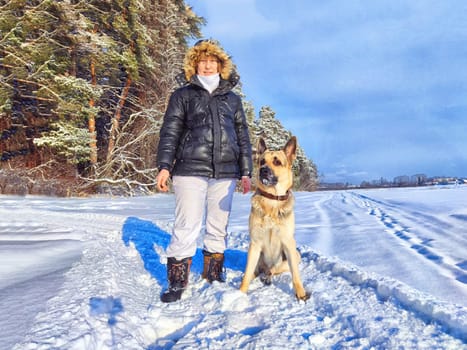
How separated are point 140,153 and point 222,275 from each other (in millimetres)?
13988

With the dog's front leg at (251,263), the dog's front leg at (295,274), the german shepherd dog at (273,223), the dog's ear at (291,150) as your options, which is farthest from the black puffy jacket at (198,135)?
the dog's front leg at (295,274)

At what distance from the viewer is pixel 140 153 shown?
15734mm

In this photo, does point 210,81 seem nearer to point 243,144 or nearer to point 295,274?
point 243,144

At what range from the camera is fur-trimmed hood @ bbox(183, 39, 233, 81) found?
112 inches

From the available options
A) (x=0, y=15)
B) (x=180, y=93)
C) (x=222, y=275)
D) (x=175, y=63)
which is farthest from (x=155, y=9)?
(x=222, y=275)

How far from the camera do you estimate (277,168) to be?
282 centimetres

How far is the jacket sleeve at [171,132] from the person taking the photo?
2.65m

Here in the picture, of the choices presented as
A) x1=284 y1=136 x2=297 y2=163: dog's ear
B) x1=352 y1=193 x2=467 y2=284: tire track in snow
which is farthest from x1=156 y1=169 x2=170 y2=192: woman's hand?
x1=352 y1=193 x2=467 y2=284: tire track in snow

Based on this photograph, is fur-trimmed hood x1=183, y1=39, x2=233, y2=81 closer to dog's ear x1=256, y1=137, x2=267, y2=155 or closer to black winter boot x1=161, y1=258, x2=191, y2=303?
dog's ear x1=256, y1=137, x2=267, y2=155

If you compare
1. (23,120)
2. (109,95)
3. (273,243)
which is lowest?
(273,243)

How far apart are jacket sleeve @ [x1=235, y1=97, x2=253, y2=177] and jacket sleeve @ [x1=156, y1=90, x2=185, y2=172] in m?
0.63

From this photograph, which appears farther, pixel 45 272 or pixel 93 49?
pixel 93 49

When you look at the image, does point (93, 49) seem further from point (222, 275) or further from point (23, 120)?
point (222, 275)

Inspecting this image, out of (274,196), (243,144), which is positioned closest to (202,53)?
(243,144)
